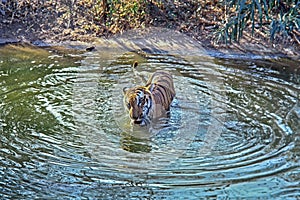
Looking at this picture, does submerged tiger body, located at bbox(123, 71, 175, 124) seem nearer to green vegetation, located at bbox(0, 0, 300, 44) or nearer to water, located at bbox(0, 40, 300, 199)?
water, located at bbox(0, 40, 300, 199)

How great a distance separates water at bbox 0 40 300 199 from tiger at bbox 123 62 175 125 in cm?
11

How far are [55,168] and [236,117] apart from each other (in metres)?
2.29

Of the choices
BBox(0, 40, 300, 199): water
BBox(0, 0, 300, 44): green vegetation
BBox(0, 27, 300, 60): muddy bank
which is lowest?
BBox(0, 40, 300, 199): water

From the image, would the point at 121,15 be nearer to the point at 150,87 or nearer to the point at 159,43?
the point at 159,43

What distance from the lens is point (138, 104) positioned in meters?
6.22

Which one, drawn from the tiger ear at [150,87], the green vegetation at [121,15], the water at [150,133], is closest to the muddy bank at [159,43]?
the green vegetation at [121,15]

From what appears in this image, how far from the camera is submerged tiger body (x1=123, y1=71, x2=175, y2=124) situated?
6.22 metres

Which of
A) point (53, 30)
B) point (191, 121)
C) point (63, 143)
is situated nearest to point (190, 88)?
point (191, 121)

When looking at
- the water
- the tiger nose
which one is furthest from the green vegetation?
the tiger nose

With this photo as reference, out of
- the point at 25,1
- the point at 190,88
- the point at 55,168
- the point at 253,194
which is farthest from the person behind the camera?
the point at 25,1

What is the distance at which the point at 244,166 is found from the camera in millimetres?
5191

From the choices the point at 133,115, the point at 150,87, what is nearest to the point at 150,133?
the point at 133,115

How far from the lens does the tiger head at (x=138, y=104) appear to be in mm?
6203

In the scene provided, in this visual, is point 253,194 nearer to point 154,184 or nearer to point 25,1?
point 154,184
